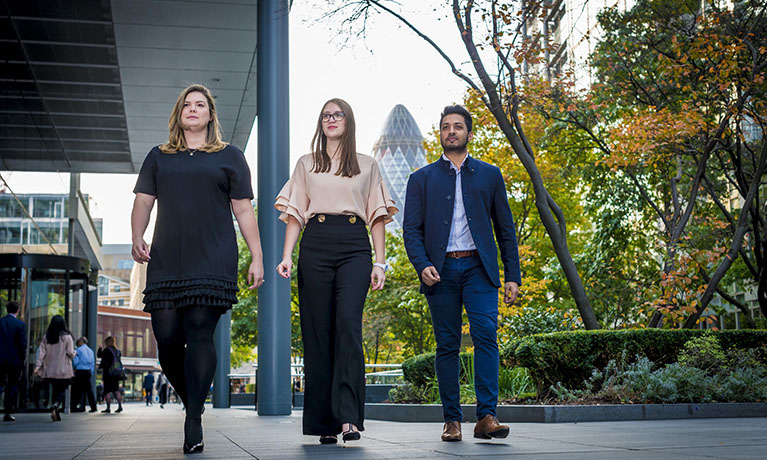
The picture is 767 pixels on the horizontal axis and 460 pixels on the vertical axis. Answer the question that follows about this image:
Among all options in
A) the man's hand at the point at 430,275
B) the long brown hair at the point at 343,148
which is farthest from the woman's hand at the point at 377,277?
the long brown hair at the point at 343,148

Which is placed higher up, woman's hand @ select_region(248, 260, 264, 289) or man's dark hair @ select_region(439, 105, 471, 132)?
man's dark hair @ select_region(439, 105, 471, 132)

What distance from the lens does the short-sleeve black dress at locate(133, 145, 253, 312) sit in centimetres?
497

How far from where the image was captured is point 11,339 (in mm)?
13742

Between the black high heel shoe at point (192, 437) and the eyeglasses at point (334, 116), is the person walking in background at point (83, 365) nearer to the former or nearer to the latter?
the eyeglasses at point (334, 116)

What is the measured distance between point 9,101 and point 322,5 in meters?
11.2

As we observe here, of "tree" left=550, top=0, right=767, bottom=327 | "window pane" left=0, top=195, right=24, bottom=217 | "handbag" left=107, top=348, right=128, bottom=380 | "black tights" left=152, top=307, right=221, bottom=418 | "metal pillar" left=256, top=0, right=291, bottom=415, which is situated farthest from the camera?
"handbag" left=107, top=348, right=128, bottom=380

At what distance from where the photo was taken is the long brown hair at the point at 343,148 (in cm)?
564

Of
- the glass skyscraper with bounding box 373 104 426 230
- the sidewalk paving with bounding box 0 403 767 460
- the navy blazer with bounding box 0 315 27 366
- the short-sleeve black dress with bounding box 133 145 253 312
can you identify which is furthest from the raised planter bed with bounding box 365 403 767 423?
the glass skyscraper with bounding box 373 104 426 230

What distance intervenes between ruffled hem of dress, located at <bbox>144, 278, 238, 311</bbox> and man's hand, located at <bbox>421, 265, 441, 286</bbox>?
1235 mm

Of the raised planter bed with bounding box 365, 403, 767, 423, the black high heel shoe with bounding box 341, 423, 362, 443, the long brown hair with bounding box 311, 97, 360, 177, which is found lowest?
the raised planter bed with bounding box 365, 403, 767, 423

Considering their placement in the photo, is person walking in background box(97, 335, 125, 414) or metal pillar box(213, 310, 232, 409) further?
metal pillar box(213, 310, 232, 409)

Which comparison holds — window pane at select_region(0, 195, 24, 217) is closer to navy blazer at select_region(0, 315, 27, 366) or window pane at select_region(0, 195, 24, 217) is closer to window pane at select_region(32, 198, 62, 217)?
window pane at select_region(32, 198, 62, 217)

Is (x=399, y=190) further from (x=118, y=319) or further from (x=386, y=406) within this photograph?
(x=386, y=406)

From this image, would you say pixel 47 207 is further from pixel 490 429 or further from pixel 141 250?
pixel 490 429
